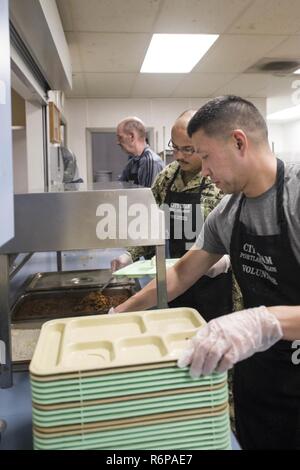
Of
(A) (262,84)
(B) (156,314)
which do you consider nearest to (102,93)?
(A) (262,84)

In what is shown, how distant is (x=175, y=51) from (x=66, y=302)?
312 cm

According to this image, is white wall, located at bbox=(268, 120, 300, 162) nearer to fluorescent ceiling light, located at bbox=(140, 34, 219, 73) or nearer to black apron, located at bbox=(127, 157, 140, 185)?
fluorescent ceiling light, located at bbox=(140, 34, 219, 73)

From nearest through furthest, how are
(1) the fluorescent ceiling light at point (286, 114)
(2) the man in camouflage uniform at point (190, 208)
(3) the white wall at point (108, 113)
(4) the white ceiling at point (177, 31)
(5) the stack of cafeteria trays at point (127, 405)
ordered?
(5) the stack of cafeteria trays at point (127, 405) < (2) the man in camouflage uniform at point (190, 208) < (4) the white ceiling at point (177, 31) < (3) the white wall at point (108, 113) < (1) the fluorescent ceiling light at point (286, 114)

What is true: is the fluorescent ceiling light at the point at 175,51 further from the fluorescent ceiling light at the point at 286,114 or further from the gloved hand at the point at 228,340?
the fluorescent ceiling light at the point at 286,114

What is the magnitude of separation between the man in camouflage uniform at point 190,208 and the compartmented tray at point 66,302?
199 millimetres

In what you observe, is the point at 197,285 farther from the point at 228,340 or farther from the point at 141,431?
the point at 141,431

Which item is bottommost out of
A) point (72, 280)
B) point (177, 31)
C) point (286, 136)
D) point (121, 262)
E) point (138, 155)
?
point (72, 280)

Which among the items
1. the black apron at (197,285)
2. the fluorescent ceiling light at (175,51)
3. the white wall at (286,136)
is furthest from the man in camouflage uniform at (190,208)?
the white wall at (286,136)

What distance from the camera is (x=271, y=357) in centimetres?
122

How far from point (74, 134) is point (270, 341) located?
592 cm

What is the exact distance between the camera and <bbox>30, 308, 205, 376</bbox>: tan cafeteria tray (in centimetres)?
61

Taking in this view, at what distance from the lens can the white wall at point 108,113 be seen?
6.19 m

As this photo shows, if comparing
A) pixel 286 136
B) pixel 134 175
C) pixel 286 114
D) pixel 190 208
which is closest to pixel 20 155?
pixel 134 175

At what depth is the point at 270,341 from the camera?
0.85 metres
